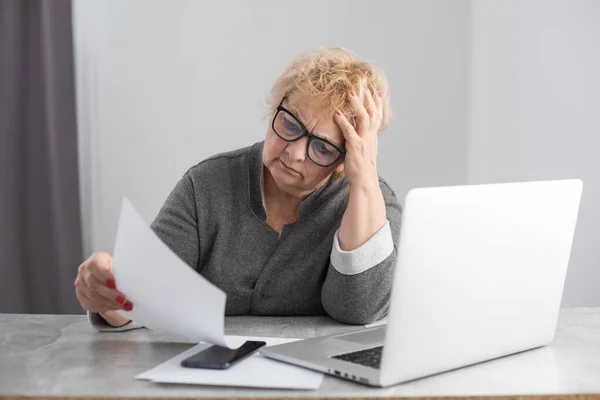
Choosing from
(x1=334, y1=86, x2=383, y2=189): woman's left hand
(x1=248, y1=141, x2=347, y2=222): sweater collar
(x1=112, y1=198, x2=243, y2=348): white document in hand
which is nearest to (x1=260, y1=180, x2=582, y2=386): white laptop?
(x1=112, y1=198, x2=243, y2=348): white document in hand

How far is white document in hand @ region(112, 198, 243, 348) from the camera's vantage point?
0.90 m

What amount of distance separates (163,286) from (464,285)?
38 centimetres

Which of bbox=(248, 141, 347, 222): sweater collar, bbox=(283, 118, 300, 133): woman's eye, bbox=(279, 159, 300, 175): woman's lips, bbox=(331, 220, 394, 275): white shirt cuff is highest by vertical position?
bbox=(283, 118, 300, 133): woman's eye

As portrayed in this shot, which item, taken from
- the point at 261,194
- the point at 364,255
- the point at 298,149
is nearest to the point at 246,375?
the point at 364,255

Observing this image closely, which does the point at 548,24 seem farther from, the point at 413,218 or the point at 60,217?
the point at 413,218

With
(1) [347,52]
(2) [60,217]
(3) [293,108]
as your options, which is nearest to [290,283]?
(3) [293,108]

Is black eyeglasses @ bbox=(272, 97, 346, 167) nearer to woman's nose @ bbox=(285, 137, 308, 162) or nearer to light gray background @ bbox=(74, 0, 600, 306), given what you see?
woman's nose @ bbox=(285, 137, 308, 162)

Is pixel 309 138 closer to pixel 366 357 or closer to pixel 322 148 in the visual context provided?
pixel 322 148

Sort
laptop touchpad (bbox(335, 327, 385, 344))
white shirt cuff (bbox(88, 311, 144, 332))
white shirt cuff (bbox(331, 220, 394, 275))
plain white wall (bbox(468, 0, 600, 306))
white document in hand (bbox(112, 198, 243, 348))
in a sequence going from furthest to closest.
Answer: plain white wall (bbox(468, 0, 600, 306)), white shirt cuff (bbox(331, 220, 394, 275)), white shirt cuff (bbox(88, 311, 144, 332)), laptop touchpad (bbox(335, 327, 385, 344)), white document in hand (bbox(112, 198, 243, 348))

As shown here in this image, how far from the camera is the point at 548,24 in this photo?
3049 mm

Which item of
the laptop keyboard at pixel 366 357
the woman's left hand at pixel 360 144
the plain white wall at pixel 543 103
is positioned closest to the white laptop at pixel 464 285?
the laptop keyboard at pixel 366 357

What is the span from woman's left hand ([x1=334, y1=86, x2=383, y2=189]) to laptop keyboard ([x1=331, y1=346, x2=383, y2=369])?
487mm

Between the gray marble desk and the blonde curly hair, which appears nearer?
the gray marble desk

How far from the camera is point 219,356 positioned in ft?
3.38
